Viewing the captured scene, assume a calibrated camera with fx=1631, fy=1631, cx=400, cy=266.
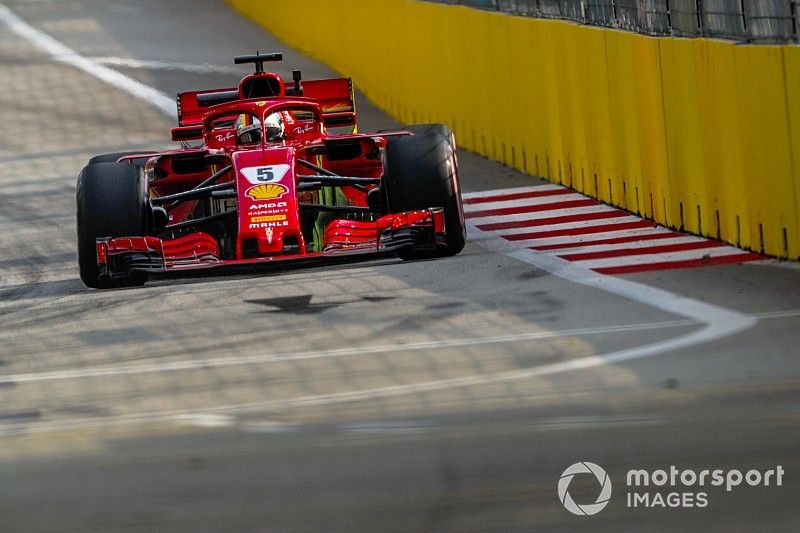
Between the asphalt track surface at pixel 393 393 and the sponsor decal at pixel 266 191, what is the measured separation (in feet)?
1.82

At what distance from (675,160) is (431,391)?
4.55m

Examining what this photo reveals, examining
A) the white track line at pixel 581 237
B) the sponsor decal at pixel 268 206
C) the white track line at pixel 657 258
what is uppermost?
the sponsor decal at pixel 268 206

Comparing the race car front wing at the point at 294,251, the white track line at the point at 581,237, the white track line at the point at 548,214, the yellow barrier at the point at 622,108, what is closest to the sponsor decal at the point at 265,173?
the race car front wing at the point at 294,251

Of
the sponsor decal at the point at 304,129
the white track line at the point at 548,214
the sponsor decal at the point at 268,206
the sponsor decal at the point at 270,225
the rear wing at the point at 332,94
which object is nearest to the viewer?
the sponsor decal at the point at 270,225

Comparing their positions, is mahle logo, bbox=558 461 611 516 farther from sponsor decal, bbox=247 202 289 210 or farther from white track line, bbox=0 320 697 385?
sponsor decal, bbox=247 202 289 210

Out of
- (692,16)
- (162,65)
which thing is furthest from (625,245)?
(162,65)

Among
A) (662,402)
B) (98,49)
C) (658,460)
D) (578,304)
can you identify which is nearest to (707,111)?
(578,304)

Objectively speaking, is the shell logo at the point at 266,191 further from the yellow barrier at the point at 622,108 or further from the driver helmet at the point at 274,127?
the yellow barrier at the point at 622,108

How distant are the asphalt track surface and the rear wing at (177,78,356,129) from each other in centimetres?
177

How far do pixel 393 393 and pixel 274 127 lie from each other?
15.0 ft

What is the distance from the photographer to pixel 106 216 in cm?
963

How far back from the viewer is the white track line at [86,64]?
68.6 ft

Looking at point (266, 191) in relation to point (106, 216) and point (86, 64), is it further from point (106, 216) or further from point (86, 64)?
point (86, 64)

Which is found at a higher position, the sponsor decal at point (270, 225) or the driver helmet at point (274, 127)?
the driver helmet at point (274, 127)
